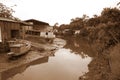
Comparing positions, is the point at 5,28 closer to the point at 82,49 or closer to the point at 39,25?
the point at 82,49

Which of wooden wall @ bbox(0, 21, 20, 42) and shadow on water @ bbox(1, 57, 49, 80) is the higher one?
wooden wall @ bbox(0, 21, 20, 42)

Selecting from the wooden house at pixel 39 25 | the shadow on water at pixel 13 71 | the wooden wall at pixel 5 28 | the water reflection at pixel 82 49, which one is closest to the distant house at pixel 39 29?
the wooden house at pixel 39 25

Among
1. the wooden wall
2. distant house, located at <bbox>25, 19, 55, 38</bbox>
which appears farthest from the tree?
the wooden wall

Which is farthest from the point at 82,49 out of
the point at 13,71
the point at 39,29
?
the point at 39,29

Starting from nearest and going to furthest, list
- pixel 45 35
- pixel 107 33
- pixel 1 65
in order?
pixel 1 65 → pixel 107 33 → pixel 45 35

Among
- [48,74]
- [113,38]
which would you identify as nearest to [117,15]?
[113,38]

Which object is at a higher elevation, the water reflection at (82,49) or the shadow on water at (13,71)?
the water reflection at (82,49)

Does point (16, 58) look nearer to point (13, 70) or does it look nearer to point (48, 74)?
point (13, 70)

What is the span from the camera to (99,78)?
6918 mm

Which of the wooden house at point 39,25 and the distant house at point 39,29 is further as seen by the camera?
the wooden house at point 39,25

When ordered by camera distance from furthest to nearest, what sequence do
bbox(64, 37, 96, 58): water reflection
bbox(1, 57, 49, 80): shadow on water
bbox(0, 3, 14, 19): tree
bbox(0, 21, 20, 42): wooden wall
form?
bbox(0, 3, 14, 19): tree → bbox(64, 37, 96, 58): water reflection → bbox(0, 21, 20, 42): wooden wall → bbox(1, 57, 49, 80): shadow on water

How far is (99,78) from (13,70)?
19.8 feet

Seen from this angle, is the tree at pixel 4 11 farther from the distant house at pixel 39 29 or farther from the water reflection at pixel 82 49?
the water reflection at pixel 82 49

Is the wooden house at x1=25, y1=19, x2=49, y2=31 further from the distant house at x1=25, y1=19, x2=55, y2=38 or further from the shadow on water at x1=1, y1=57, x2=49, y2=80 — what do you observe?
the shadow on water at x1=1, y1=57, x2=49, y2=80
